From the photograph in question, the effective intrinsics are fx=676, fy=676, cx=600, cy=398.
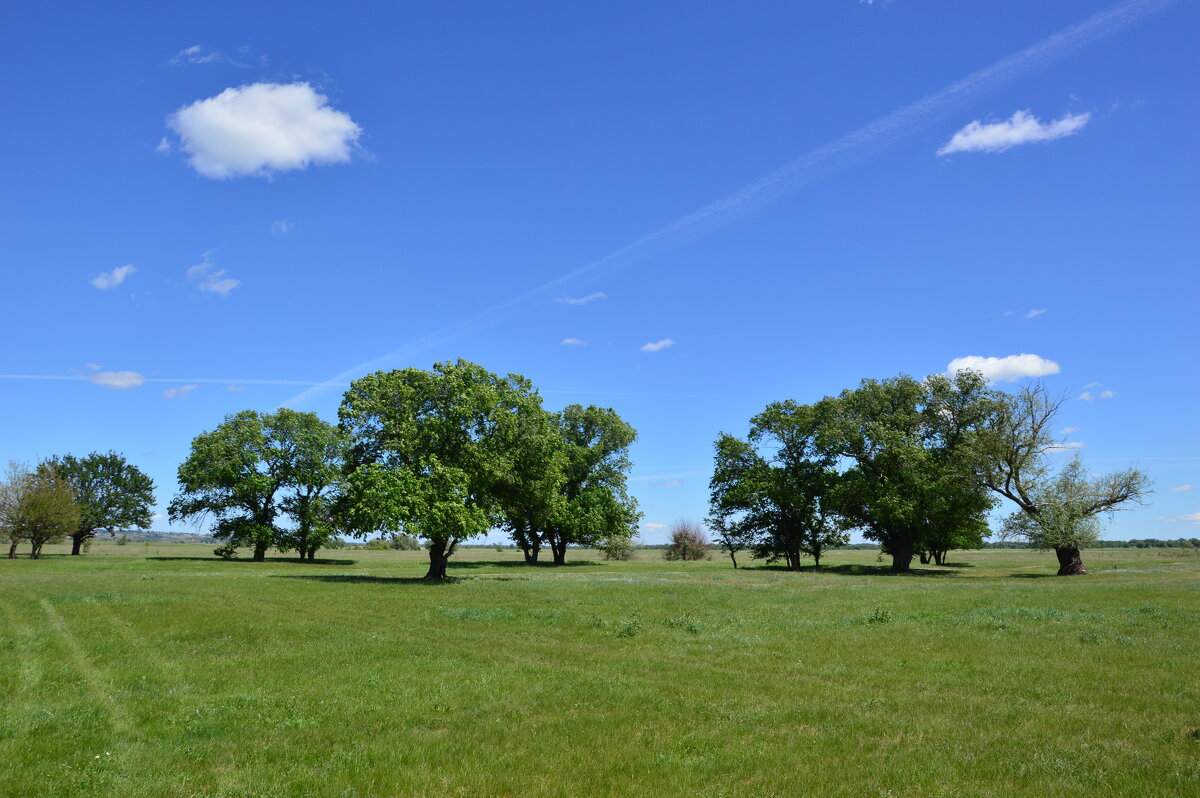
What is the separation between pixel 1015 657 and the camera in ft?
60.4

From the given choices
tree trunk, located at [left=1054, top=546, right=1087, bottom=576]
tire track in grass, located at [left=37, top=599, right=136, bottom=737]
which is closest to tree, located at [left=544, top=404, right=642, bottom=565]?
tree trunk, located at [left=1054, top=546, right=1087, bottom=576]

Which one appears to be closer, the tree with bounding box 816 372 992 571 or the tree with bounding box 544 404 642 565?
the tree with bounding box 816 372 992 571

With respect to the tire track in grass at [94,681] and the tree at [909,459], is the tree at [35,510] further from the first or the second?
the tree at [909,459]

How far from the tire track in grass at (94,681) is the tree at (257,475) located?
183ft

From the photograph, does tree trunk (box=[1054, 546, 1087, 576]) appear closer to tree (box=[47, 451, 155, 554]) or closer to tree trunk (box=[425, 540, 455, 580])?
tree trunk (box=[425, 540, 455, 580])

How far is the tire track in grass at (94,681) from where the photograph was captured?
484 inches

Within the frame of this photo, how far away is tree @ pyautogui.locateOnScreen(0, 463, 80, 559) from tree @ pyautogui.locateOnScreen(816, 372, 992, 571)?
85.4 m

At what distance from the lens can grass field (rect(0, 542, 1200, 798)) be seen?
974 centimetres

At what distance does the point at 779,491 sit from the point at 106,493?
89751 mm

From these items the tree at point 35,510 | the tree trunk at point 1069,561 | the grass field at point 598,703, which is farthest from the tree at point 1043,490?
the tree at point 35,510

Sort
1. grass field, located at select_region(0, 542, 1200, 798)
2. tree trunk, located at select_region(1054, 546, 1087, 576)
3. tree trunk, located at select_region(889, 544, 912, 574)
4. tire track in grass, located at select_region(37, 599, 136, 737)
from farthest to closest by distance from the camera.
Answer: tree trunk, located at select_region(889, 544, 912, 574), tree trunk, located at select_region(1054, 546, 1087, 576), tire track in grass, located at select_region(37, 599, 136, 737), grass field, located at select_region(0, 542, 1200, 798)

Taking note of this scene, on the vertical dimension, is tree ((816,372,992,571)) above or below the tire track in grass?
above

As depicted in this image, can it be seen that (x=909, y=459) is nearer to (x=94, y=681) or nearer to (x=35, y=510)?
(x=94, y=681)

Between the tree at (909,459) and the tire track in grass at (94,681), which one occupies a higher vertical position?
the tree at (909,459)
